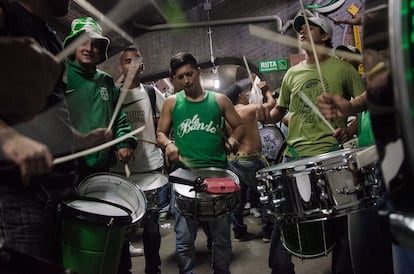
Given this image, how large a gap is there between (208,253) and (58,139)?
102 inches

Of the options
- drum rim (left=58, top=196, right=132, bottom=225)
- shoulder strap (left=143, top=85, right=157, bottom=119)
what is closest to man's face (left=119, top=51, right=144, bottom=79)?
shoulder strap (left=143, top=85, right=157, bottom=119)

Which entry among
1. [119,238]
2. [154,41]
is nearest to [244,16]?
[154,41]

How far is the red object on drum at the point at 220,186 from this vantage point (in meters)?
2.18

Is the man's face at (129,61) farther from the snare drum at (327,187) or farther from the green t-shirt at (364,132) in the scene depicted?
the green t-shirt at (364,132)

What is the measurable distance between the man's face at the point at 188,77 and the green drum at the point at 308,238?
117cm

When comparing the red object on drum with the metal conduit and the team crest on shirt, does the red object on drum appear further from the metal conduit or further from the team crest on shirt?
the metal conduit

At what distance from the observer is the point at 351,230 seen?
6.60 feet

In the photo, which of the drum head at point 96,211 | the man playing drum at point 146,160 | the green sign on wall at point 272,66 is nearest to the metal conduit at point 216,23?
the green sign on wall at point 272,66

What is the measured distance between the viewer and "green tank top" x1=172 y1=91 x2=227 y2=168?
2.53m

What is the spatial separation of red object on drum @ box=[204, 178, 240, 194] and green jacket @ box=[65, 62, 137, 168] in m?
0.51

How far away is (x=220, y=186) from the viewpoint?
2184mm

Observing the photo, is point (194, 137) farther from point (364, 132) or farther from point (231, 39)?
point (231, 39)

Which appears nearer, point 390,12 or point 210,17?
point 390,12

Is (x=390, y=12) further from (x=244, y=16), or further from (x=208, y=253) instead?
(x=244, y=16)
